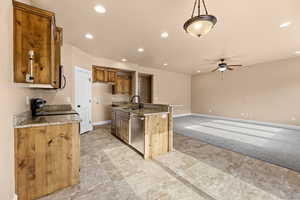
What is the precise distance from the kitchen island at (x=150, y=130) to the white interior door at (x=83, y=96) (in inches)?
71.7

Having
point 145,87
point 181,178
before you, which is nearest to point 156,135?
point 181,178

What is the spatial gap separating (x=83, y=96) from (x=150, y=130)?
2898 mm

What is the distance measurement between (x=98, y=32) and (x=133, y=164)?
313cm

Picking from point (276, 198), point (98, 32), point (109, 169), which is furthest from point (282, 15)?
point (109, 169)

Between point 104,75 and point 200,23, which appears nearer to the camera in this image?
point 200,23

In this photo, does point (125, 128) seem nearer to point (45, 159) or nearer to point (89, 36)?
point (45, 159)

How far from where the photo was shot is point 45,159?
154 centimetres

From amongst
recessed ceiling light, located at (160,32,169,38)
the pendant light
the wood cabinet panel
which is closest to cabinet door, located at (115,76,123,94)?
the wood cabinet panel

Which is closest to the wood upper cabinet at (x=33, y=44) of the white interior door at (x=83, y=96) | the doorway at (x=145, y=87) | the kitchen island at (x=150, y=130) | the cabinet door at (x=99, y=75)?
the kitchen island at (x=150, y=130)

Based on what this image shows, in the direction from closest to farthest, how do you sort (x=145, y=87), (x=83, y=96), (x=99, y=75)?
(x=83, y=96), (x=99, y=75), (x=145, y=87)

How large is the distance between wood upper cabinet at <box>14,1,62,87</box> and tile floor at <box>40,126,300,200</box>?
1.59 meters

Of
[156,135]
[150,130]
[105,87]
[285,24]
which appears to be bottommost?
[156,135]

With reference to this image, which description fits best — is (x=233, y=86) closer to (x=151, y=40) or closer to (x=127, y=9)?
(x=151, y=40)

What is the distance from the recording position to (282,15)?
2.21m
